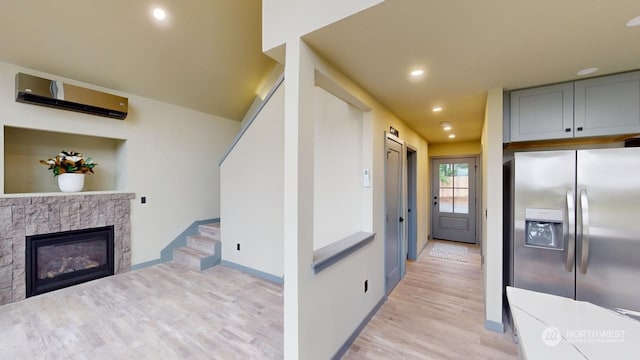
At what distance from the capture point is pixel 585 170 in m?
2.00

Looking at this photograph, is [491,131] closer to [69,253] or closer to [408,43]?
[408,43]

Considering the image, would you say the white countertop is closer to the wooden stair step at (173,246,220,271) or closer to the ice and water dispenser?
the ice and water dispenser

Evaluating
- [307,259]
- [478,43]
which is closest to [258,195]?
[307,259]

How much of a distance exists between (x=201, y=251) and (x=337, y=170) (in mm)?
3044

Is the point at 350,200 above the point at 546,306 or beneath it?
above

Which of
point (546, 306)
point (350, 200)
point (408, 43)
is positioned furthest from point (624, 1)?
point (350, 200)

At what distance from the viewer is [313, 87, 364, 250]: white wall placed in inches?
109

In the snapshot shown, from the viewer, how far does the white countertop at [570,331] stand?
91 cm

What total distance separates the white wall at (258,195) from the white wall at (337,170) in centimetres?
71

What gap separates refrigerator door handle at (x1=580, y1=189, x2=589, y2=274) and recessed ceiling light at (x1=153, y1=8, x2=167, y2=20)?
492cm

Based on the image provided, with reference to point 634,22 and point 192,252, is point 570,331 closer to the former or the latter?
point 634,22

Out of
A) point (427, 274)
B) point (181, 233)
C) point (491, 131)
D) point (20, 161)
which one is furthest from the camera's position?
point (181, 233)

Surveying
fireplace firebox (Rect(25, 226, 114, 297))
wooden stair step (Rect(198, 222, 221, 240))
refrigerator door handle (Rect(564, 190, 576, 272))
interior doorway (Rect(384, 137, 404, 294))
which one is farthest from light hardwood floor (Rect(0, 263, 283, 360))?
refrigerator door handle (Rect(564, 190, 576, 272))

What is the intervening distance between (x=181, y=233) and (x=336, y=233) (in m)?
3.29
